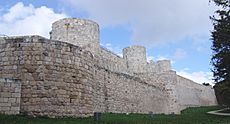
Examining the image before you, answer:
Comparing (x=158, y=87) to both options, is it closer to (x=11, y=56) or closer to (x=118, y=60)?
(x=118, y=60)

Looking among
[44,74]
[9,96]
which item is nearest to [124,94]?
[44,74]

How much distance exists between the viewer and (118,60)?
3194cm

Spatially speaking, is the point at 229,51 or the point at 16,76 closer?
the point at 16,76

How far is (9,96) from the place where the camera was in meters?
11.0

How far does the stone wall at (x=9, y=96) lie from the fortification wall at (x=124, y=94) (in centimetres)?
898

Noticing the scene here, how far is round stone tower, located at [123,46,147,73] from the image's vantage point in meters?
36.8

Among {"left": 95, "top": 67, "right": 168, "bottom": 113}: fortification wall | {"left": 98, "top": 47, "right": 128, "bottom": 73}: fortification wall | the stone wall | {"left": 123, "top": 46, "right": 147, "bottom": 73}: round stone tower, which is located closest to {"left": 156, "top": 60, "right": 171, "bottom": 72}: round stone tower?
{"left": 123, "top": 46, "right": 147, "bottom": 73}: round stone tower

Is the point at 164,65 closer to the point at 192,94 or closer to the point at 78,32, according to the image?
the point at 192,94

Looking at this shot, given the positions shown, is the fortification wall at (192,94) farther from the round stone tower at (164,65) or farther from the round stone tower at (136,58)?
the round stone tower at (136,58)

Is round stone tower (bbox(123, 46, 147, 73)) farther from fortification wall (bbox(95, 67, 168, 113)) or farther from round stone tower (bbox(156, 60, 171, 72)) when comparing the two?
fortification wall (bbox(95, 67, 168, 113))

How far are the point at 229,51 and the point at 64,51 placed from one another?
40.7 ft

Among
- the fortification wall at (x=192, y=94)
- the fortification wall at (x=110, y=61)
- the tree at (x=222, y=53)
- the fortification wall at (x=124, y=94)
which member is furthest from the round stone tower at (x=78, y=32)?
the fortification wall at (x=192, y=94)

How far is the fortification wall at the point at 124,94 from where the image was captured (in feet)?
70.4

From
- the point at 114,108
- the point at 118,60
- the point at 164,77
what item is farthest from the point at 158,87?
the point at 114,108
